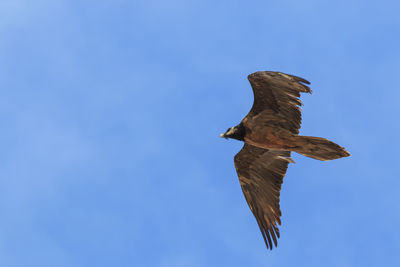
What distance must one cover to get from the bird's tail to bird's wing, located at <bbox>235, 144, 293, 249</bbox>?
70.5 inches

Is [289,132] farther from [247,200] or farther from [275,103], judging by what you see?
[247,200]

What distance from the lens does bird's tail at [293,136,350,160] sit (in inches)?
527

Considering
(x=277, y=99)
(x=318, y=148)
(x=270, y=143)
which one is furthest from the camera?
(x=270, y=143)

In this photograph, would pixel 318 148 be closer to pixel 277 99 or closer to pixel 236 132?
pixel 277 99

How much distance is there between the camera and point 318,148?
1373cm

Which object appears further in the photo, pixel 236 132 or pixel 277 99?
pixel 236 132

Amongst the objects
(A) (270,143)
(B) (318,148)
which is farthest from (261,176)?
(B) (318,148)

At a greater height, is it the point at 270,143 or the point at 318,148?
the point at 270,143

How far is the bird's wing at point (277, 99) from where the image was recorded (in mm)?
13734

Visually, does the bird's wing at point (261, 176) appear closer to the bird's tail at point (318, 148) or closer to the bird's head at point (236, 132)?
the bird's head at point (236, 132)

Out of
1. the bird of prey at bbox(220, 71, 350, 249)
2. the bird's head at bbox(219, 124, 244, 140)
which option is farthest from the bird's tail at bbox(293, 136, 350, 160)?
the bird's head at bbox(219, 124, 244, 140)

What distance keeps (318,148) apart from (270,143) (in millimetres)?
1532

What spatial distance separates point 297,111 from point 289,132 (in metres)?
0.59

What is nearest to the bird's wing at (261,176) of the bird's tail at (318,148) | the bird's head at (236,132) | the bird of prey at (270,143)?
the bird of prey at (270,143)
